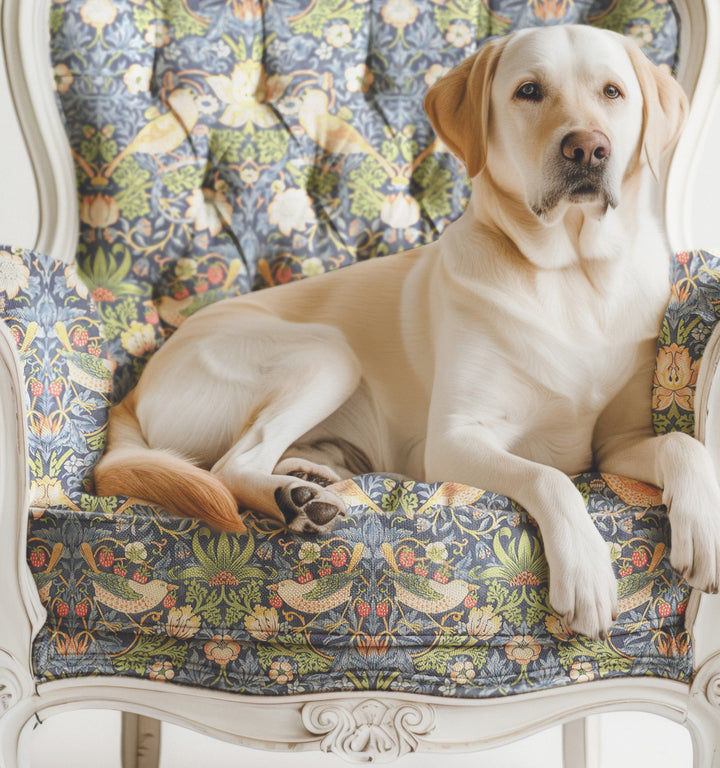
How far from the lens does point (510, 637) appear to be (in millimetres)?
1118

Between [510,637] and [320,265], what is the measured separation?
106 cm

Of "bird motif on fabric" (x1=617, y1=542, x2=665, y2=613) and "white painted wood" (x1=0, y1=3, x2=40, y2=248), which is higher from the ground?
"white painted wood" (x1=0, y1=3, x2=40, y2=248)

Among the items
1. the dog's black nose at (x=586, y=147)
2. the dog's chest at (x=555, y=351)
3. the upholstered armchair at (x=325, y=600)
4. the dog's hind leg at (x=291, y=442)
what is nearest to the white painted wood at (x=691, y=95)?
the upholstered armchair at (x=325, y=600)

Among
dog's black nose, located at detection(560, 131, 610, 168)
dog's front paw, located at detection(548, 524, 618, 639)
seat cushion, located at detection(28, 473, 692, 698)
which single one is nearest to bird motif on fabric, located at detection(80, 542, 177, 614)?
seat cushion, located at detection(28, 473, 692, 698)

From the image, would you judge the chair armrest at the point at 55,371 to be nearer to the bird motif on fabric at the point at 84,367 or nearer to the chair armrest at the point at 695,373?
the bird motif on fabric at the point at 84,367

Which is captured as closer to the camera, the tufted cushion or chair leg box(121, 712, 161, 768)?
chair leg box(121, 712, 161, 768)

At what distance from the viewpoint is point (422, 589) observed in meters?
1.10

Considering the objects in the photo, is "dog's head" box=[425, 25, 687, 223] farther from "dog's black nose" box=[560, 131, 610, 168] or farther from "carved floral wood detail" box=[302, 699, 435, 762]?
"carved floral wood detail" box=[302, 699, 435, 762]

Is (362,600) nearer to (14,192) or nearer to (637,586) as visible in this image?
(637,586)

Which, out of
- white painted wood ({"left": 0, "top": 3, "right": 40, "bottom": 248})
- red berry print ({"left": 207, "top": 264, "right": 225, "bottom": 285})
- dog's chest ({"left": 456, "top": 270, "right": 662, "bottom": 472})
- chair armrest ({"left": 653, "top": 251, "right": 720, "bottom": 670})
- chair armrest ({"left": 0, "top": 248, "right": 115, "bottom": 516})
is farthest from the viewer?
white painted wood ({"left": 0, "top": 3, "right": 40, "bottom": 248})

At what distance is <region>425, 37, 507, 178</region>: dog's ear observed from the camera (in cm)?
141

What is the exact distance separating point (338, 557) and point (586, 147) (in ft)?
2.31

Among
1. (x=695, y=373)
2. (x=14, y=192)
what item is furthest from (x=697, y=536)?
(x=14, y=192)

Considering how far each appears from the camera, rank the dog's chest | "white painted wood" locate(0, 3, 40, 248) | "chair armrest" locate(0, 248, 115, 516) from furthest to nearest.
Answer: "white painted wood" locate(0, 3, 40, 248) → the dog's chest → "chair armrest" locate(0, 248, 115, 516)
